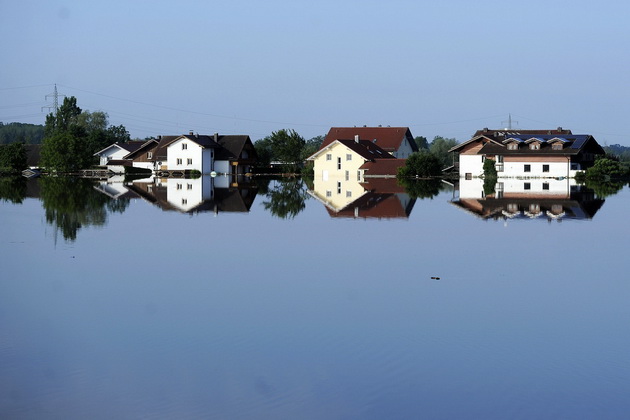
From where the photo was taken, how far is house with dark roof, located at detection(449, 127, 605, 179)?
53.0 meters

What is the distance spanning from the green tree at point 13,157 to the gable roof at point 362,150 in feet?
73.7

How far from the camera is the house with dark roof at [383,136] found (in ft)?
229

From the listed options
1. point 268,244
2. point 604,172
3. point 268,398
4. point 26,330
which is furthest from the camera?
point 604,172

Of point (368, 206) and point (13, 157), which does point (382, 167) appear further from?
point (368, 206)

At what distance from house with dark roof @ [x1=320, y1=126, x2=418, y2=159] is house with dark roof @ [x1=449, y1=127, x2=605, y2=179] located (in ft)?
43.7

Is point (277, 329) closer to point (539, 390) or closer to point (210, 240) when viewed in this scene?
point (539, 390)

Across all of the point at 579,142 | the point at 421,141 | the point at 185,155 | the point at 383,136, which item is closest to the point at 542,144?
the point at 579,142

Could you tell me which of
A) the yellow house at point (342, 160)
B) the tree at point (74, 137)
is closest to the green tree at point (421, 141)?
the tree at point (74, 137)

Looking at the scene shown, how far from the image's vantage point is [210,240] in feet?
52.1

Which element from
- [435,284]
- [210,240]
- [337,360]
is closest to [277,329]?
[337,360]

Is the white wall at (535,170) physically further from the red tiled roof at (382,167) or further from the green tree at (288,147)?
the green tree at (288,147)

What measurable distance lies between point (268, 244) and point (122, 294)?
559 cm

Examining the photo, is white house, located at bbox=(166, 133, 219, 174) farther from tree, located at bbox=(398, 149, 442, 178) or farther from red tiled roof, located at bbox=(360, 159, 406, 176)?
A: tree, located at bbox=(398, 149, 442, 178)

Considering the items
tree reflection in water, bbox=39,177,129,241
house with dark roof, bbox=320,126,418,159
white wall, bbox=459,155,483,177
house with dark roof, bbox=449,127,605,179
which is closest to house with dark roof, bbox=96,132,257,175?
house with dark roof, bbox=320,126,418,159
